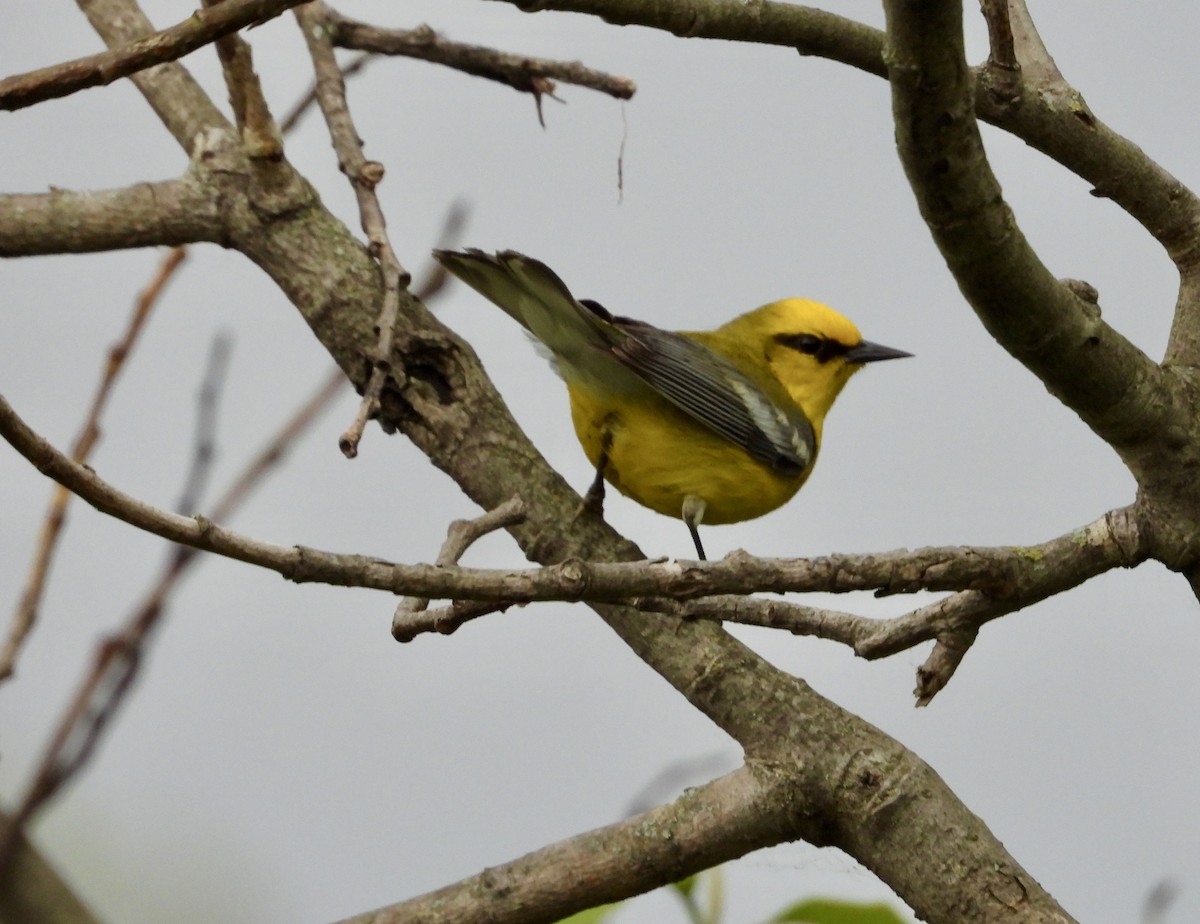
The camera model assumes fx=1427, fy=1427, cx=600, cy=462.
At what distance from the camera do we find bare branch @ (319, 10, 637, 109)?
420 centimetres

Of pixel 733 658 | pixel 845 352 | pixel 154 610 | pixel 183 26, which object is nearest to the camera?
pixel 154 610

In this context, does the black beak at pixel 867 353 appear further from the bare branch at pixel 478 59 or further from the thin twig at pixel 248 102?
the thin twig at pixel 248 102

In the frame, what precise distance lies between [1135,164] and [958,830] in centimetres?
137

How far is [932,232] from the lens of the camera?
7.00 feet

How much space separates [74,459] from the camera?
1.64m

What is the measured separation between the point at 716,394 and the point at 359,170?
1161 millimetres

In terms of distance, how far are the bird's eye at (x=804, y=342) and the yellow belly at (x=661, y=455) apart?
93 cm

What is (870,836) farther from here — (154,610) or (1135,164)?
(154,610)

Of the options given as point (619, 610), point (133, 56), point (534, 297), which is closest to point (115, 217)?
point (534, 297)

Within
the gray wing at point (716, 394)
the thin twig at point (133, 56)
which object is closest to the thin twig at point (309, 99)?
the gray wing at point (716, 394)

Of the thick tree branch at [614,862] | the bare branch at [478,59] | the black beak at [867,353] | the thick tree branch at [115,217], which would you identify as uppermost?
the bare branch at [478,59]

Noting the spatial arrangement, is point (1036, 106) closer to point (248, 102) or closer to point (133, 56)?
point (133, 56)

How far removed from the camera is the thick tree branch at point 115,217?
3533mm

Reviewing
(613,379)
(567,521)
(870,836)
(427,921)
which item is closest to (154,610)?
(427,921)
